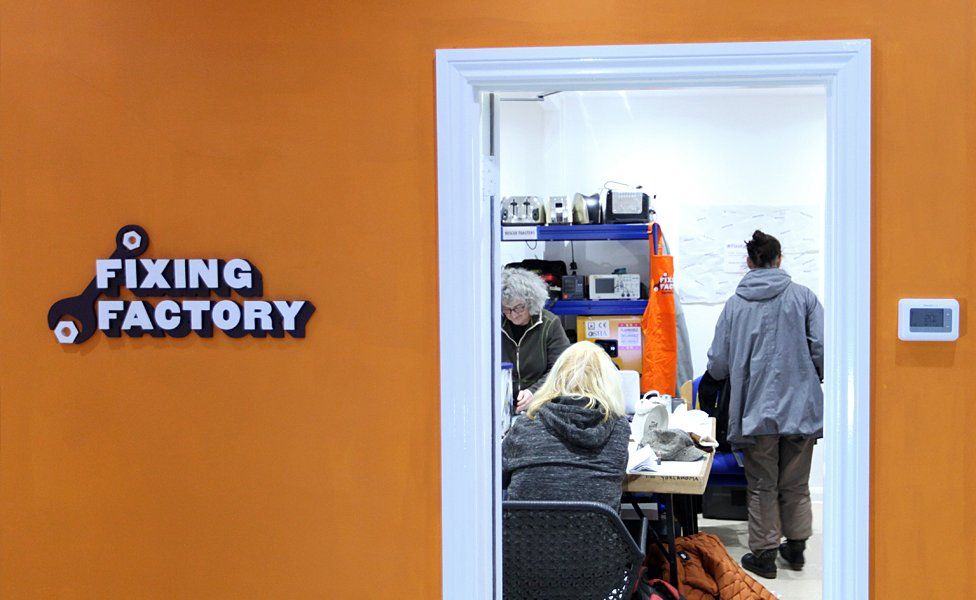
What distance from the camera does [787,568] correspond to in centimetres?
467

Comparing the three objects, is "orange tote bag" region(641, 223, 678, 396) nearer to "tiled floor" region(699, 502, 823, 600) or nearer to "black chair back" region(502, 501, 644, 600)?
"tiled floor" region(699, 502, 823, 600)

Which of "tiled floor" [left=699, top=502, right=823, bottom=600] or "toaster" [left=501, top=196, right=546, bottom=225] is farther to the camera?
"toaster" [left=501, top=196, right=546, bottom=225]

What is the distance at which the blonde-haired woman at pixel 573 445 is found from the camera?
3.02 m

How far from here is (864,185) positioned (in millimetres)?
2002

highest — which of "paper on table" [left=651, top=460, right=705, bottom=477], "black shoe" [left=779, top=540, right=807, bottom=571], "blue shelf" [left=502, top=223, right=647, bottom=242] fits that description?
"blue shelf" [left=502, top=223, right=647, bottom=242]

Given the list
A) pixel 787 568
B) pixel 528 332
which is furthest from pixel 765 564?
pixel 528 332

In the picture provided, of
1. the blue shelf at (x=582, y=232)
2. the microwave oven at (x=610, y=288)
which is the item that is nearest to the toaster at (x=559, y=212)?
the blue shelf at (x=582, y=232)

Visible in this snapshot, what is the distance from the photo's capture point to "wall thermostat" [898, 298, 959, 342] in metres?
2.00

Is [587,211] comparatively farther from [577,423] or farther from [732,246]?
[577,423]

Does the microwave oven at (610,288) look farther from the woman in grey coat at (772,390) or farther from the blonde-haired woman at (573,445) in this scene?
the blonde-haired woman at (573,445)

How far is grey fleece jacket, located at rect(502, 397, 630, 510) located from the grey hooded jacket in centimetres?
146

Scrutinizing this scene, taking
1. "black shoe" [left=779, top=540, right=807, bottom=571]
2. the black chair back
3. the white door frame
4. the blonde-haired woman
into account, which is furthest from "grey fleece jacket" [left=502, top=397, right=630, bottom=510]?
"black shoe" [left=779, top=540, right=807, bottom=571]

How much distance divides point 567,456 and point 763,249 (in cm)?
187

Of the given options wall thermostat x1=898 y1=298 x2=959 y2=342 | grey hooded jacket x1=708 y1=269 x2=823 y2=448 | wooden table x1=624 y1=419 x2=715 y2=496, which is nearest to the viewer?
wall thermostat x1=898 y1=298 x2=959 y2=342
